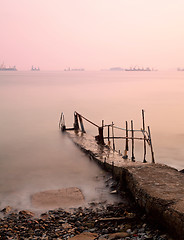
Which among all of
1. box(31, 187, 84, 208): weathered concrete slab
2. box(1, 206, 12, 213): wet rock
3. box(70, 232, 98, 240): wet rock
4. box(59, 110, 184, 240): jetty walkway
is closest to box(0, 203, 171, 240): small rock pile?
box(70, 232, 98, 240): wet rock

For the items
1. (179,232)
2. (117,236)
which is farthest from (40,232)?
(179,232)

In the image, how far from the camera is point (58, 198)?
9719 mm

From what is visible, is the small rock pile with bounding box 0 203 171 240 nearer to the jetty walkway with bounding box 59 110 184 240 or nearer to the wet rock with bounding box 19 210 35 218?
the wet rock with bounding box 19 210 35 218

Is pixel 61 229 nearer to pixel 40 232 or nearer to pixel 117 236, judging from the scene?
pixel 40 232

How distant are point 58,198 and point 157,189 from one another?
3.74 metres

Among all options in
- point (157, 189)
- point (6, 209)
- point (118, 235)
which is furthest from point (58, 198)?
point (157, 189)

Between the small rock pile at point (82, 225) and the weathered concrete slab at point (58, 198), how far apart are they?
0.50 m

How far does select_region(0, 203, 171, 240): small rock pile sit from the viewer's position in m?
6.76

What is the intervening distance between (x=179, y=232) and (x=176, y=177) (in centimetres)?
261

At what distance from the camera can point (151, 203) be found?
23.5 ft

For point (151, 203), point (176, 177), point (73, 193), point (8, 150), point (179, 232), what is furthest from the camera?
point (8, 150)

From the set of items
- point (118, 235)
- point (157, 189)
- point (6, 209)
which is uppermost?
point (157, 189)

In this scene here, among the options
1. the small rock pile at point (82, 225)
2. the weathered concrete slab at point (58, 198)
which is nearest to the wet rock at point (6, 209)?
the small rock pile at point (82, 225)

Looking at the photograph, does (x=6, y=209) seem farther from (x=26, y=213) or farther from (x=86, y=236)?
(x=86, y=236)
